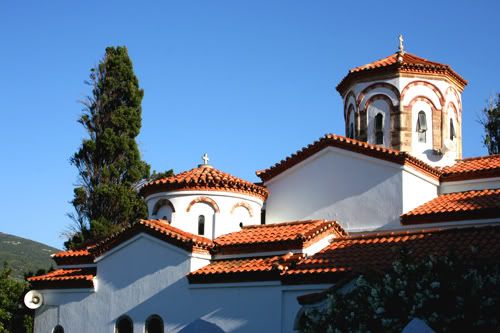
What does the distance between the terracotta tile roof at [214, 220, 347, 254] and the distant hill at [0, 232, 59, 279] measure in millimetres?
69874

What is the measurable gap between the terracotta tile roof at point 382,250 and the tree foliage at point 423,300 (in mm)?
2099

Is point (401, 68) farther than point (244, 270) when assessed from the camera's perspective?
Yes

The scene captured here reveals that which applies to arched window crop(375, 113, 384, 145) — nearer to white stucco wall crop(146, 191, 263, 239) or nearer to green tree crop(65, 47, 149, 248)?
white stucco wall crop(146, 191, 263, 239)

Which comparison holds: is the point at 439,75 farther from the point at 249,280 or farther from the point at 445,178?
the point at 249,280

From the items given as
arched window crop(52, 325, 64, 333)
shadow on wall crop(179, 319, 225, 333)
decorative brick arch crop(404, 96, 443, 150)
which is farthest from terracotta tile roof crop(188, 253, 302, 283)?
decorative brick arch crop(404, 96, 443, 150)

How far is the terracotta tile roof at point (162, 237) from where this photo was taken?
1806 centimetres

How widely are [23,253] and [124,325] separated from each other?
3407 inches

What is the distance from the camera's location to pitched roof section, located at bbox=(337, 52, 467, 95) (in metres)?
21.3

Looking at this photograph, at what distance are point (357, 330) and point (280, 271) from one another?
4.09 meters

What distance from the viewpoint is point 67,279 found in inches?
793

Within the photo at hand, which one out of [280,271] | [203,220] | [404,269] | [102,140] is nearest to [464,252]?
[404,269]

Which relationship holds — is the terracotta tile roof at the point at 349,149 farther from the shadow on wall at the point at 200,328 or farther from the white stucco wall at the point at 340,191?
the shadow on wall at the point at 200,328

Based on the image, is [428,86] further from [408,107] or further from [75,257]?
[75,257]

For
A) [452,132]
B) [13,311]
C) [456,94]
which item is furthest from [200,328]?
[456,94]
